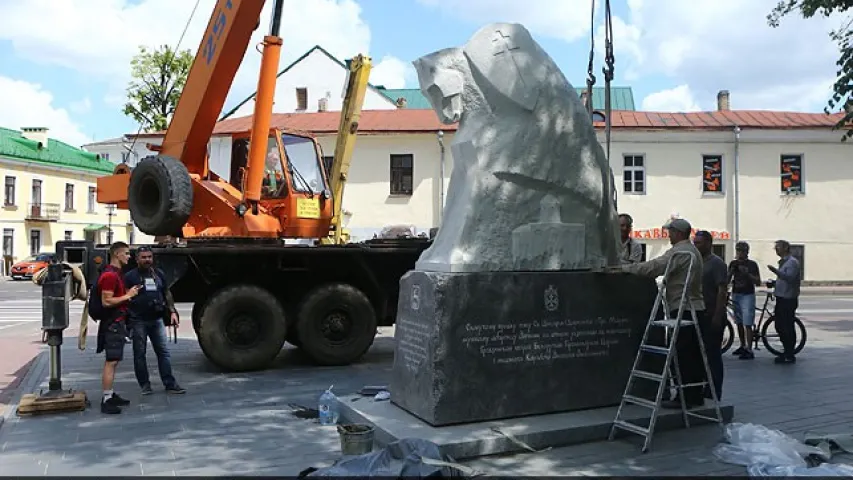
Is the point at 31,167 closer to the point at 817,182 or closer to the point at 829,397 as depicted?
the point at 817,182

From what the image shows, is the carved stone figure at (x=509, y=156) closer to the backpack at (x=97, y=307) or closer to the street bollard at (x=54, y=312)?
the backpack at (x=97, y=307)

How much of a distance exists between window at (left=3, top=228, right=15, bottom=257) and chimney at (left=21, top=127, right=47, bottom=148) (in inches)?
297

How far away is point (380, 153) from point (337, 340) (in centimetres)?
2056

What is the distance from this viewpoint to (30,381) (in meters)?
8.56

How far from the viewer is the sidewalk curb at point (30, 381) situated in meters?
6.96

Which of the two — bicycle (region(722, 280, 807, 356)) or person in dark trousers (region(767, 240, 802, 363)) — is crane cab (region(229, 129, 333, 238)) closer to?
bicycle (region(722, 280, 807, 356))

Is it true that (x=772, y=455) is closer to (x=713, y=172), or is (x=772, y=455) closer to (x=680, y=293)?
(x=680, y=293)

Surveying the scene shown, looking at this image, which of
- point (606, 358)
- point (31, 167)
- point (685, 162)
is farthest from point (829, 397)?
point (31, 167)

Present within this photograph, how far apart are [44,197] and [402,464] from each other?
149 feet

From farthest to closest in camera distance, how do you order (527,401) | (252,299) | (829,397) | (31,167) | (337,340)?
(31,167)
(337,340)
(252,299)
(829,397)
(527,401)

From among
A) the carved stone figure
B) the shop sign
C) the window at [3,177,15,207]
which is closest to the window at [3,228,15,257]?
the window at [3,177,15,207]

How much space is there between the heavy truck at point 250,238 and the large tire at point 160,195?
1 cm

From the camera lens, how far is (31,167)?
140 feet

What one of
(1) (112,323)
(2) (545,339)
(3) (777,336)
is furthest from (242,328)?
(3) (777,336)
